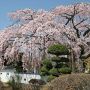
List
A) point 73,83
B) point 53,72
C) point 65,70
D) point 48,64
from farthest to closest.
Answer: point 48,64, point 53,72, point 65,70, point 73,83

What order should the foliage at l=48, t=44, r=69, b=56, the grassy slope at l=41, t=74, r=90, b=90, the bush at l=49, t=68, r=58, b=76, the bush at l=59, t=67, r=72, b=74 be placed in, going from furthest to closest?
the foliage at l=48, t=44, r=69, b=56, the bush at l=49, t=68, r=58, b=76, the bush at l=59, t=67, r=72, b=74, the grassy slope at l=41, t=74, r=90, b=90

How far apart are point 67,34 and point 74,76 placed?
39.2 ft

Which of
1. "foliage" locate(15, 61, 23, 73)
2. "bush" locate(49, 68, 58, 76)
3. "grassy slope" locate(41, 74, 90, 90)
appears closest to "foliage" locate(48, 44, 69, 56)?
"bush" locate(49, 68, 58, 76)

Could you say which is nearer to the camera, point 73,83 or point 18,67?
point 73,83

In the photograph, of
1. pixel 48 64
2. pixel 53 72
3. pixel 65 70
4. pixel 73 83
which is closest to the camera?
pixel 73 83

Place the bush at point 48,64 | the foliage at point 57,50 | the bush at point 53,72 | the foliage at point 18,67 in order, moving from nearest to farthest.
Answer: the bush at point 53,72 < the foliage at point 57,50 < the bush at point 48,64 < the foliage at point 18,67

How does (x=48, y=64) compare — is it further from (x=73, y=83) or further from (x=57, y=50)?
(x=73, y=83)

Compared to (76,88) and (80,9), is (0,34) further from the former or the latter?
(76,88)

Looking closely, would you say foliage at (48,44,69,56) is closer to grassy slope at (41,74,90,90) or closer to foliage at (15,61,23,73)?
foliage at (15,61,23,73)

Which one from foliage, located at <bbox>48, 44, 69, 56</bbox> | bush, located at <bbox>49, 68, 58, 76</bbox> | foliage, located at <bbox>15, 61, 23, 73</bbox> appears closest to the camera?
bush, located at <bbox>49, 68, 58, 76</bbox>

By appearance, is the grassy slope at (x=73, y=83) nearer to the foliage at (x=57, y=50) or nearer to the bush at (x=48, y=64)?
the foliage at (x=57, y=50)

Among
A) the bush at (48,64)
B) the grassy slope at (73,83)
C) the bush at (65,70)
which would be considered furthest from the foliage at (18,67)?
the grassy slope at (73,83)

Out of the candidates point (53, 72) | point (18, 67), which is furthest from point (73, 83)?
point (18, 67)

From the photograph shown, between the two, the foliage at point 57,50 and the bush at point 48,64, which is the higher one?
the foliage at point 57,50
